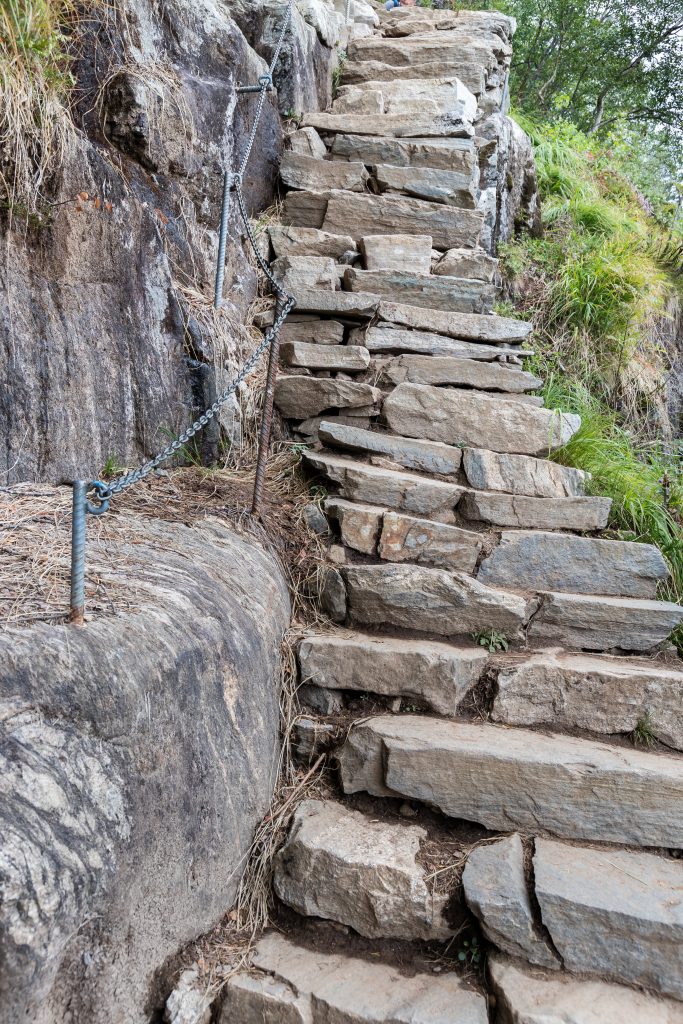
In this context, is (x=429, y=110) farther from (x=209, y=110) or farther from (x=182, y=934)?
(x=182, y=934)

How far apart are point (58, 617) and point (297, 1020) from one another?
130 centimetres

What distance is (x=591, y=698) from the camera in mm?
2832

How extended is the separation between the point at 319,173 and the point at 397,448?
2.50 m

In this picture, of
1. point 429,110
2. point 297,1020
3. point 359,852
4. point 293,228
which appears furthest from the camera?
point 429,110

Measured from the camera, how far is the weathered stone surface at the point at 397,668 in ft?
9.31

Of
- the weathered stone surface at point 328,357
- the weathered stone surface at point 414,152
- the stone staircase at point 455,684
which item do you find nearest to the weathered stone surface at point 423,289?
the stone staircase at point 455,684

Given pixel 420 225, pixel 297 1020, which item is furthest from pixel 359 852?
pixel 420 225

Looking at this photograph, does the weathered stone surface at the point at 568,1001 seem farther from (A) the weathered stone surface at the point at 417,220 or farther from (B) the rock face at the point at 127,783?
(A) the weathered stone surface at the point at 417,220

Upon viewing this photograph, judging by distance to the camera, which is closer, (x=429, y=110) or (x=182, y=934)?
(x=182, y=934)

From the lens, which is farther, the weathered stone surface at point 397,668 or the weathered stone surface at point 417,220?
the weathered stone surface at point 417,220

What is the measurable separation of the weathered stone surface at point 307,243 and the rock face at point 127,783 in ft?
9.08

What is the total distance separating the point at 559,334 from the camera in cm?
532

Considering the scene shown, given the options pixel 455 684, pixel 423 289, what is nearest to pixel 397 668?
pixel 455 684

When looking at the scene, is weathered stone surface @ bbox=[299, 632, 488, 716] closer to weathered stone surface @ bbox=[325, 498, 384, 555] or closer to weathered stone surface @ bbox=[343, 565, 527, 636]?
weathered stone surface @ bbox=[343, 565, 527, 636]
